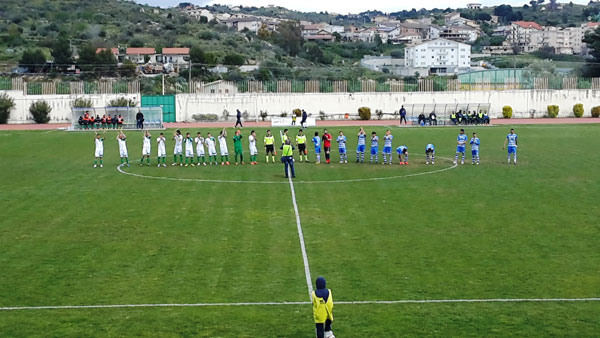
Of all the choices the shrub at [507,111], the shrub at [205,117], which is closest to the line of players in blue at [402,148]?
the shrub at [205,117]

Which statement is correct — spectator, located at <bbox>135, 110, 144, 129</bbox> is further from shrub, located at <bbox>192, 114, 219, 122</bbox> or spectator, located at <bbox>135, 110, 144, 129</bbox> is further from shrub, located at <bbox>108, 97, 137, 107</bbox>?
shrub, located at <bbox>192, 114, 219, 122</bbox>

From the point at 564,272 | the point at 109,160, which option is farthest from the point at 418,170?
the point at 564,272

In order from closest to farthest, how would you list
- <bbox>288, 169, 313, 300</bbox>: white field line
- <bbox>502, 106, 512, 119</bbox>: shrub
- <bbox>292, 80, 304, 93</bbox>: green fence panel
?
<bbox>288, 169, 313, 300</bbox>: white field line, <bbox>502, 106, 512, 119</bbox>: shrub, <bbox>292, 80, 304, 93</bbox>: green fence panel

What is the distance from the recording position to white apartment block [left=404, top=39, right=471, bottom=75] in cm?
16438

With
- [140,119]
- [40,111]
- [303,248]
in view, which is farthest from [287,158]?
[40,111]

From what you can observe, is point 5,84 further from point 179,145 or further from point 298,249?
point 298,249

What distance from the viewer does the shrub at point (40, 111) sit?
Answer: 6875cm

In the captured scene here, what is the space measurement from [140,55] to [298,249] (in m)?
105

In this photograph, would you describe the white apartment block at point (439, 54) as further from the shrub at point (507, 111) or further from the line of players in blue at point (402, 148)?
the line of players in blue at point (402, 148)

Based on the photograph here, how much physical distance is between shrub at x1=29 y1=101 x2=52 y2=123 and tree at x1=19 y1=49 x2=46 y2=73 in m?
30.4

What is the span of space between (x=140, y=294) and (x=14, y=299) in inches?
99.1

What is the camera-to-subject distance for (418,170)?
119ft

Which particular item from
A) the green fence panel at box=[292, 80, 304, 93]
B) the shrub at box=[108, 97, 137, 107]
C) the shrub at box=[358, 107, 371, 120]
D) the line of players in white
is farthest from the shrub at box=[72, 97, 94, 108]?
the line of players in white

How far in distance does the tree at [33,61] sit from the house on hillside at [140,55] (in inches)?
751
